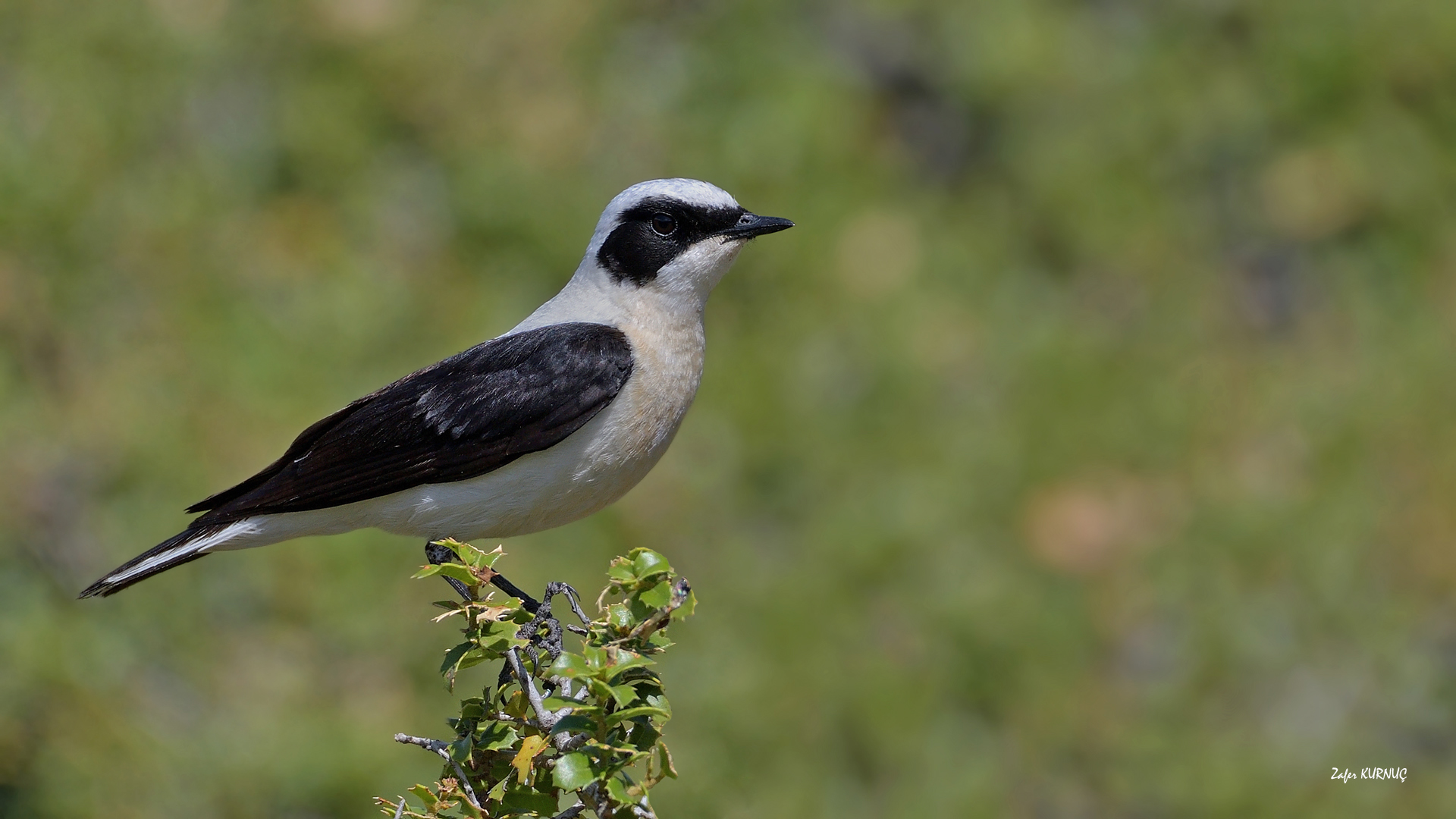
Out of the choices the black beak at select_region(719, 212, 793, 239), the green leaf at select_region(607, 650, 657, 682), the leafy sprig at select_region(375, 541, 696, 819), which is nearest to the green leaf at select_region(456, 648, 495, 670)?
the leafy sprig at select_region(375, 541, 696, 819)

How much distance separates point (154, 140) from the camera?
30.0ft

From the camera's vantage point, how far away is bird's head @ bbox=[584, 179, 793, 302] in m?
5.27

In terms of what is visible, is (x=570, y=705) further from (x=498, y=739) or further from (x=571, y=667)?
(x=498, y=739)

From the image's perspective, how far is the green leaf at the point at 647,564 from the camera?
10.5 ft

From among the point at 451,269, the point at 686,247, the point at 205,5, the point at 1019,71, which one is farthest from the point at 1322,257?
the point at 205,5

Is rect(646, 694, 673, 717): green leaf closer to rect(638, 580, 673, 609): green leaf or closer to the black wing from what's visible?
rect(638, 580, 673, 609): green leaf

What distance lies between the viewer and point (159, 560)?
4656 millimetres

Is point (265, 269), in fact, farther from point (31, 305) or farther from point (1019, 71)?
point (1019, 71)

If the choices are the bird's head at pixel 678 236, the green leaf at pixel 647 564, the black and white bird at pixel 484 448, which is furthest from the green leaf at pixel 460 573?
the bird's head at pixel 678 236

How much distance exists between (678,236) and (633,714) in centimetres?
246

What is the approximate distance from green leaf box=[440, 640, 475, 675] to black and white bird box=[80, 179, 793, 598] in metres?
1.16

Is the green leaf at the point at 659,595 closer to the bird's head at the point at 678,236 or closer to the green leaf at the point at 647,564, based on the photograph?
the green leaf at the point at 647,564

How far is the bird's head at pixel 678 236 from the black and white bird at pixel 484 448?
0.20m

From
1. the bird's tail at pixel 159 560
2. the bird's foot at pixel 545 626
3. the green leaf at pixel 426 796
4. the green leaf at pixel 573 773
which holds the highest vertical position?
the bird's tail at pixel 159 560
